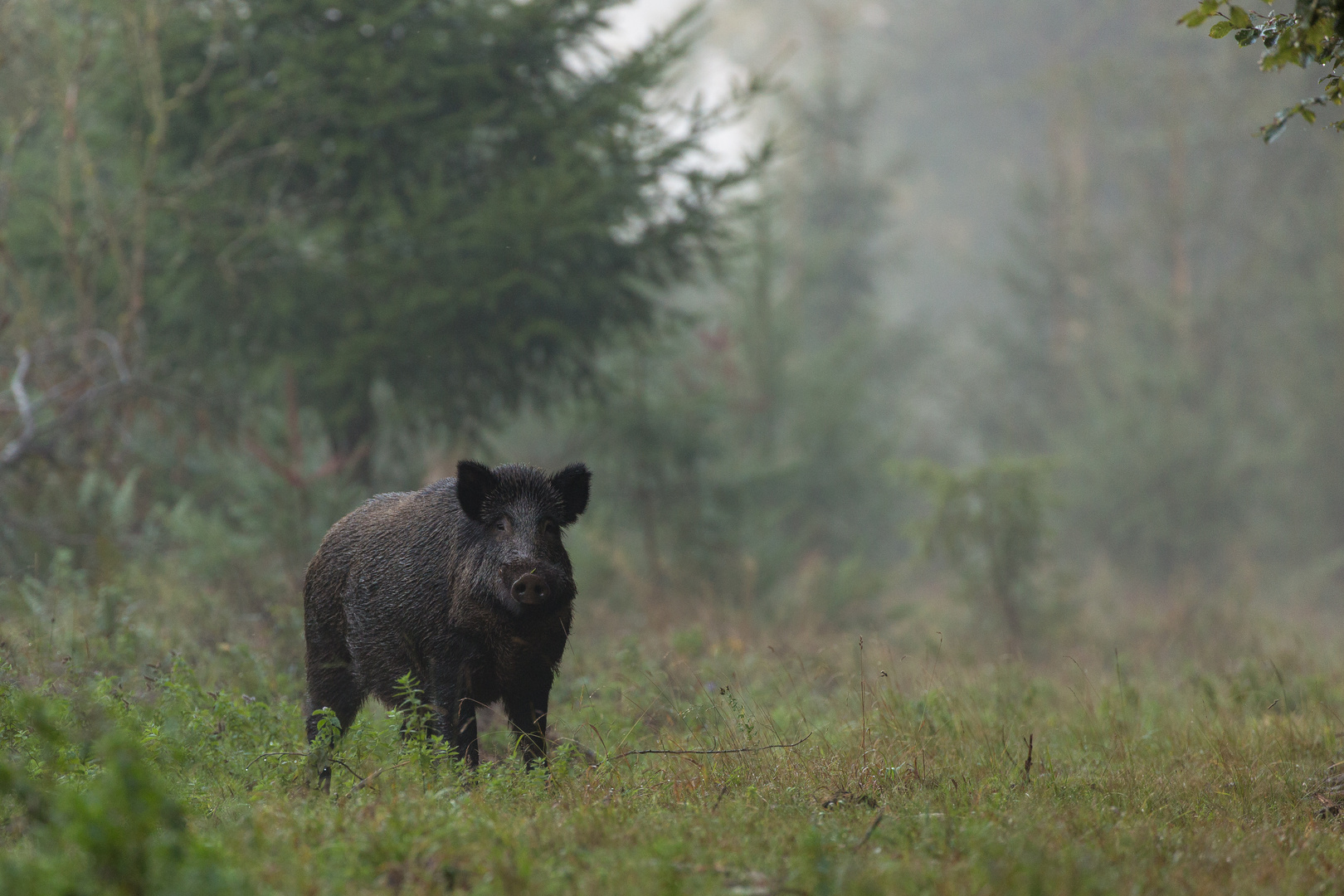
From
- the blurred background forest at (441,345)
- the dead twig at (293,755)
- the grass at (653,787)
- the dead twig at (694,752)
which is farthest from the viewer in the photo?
the blurred background forest at (441,345)

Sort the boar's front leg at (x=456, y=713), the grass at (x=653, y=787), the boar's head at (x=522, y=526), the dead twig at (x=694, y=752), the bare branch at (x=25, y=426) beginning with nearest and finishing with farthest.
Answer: the grass at (x=653, y=787)
the dead twig at (x=694, y=752)
the boar's head at (x=522, y=526)
the boar's front leg at (x=456, y=713)
the bare branch at (x=25, y=426)

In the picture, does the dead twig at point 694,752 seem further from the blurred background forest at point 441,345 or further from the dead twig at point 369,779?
the blurred background forest at point 441,345

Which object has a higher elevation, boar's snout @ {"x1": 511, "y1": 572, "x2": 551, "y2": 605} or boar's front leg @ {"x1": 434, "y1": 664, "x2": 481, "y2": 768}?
boar's snout @ {"x1": 511, "y1": 572, "x2": 551, "y2": 605}

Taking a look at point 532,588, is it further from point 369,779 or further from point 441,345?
point 441,345

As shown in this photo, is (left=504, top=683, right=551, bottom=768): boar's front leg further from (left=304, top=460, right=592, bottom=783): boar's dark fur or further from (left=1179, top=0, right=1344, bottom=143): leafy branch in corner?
(left=1179, top=0, right=1344, bottom=143): leafy branch in corner

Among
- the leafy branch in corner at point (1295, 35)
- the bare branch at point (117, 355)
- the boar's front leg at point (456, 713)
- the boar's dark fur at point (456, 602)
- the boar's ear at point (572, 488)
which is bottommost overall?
the boar's front leg at point (456, 713)

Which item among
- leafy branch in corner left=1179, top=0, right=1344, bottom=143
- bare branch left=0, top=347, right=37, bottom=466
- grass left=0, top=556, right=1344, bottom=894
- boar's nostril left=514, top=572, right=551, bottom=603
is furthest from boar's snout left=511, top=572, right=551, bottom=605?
bare branch left=0, top=347, right=37, bottom=466

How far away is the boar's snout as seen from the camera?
17.4 feet

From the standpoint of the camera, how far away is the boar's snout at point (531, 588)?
5316 mm

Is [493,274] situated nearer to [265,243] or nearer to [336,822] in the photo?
[265,243]

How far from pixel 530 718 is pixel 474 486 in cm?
120

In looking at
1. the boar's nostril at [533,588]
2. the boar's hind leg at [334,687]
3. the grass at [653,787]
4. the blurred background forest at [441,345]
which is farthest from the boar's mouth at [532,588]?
the blurred background forest at [441,345]

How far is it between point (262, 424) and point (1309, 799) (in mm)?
10113

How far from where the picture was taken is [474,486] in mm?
5711
